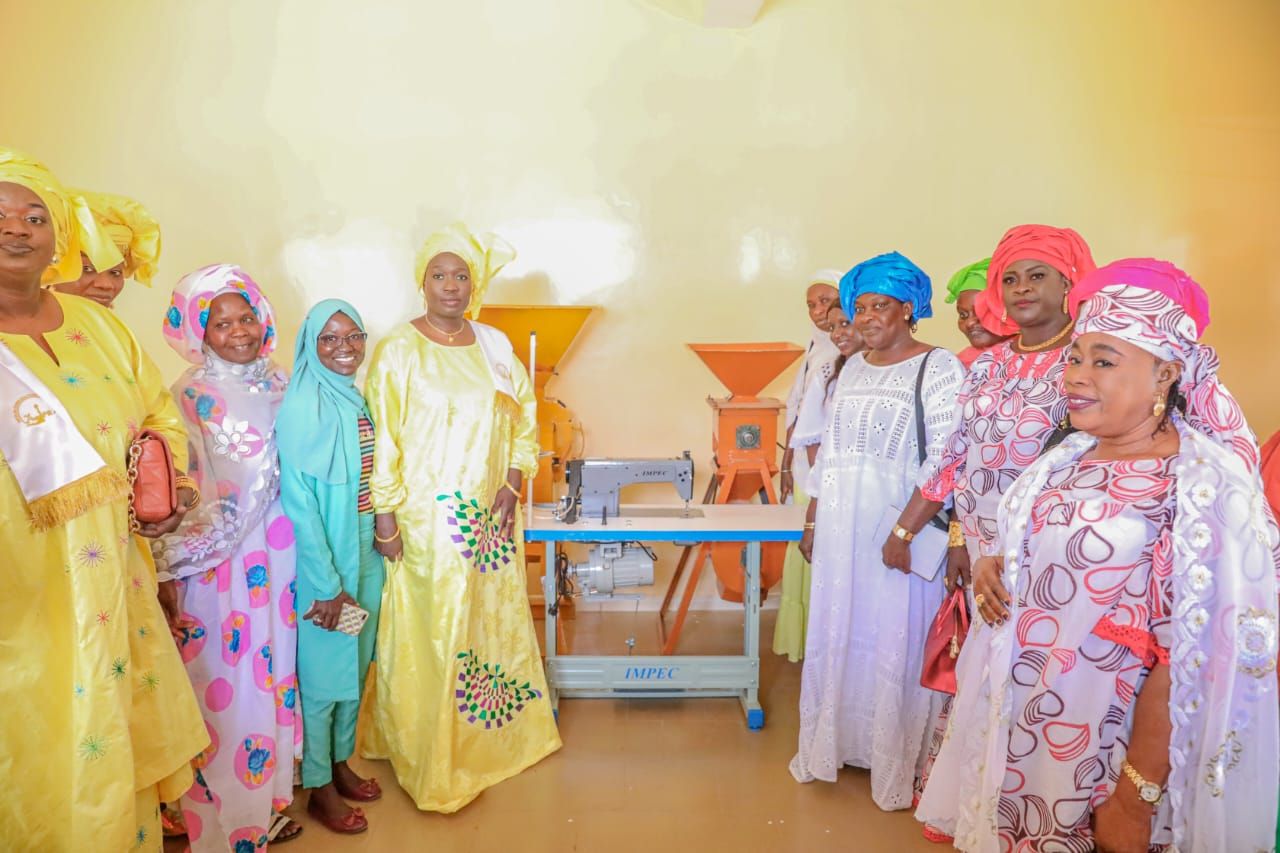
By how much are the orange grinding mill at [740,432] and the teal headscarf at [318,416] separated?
1.84m

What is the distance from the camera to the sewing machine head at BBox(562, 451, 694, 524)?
3432mm

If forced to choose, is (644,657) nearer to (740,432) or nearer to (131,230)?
(740,432)

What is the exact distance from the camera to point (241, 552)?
2391 mm

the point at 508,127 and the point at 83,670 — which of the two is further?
the point at 508,127

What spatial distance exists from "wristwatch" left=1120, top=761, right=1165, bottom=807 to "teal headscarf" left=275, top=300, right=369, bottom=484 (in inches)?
83.6

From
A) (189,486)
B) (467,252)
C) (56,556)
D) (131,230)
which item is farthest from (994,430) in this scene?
(131,230)

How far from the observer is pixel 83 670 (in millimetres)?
1711

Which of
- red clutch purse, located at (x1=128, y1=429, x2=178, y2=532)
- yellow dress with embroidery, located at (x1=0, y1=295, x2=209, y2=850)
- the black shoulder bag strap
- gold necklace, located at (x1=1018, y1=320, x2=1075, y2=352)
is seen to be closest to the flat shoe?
yellow dress with embroidery, located at (x1=0, y1=295, x2=209, y2=850)

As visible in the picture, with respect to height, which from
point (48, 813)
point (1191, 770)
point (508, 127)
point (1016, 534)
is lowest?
point (48, 813)

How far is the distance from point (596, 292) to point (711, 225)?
0.75 m

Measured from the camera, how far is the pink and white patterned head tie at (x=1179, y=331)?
4.94 feet

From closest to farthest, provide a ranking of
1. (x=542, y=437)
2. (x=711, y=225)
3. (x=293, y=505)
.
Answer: (x=293, y=505) < (x=542, y=437) < (x=711, y=225)

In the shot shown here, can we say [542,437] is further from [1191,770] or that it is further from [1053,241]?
[1191,770]

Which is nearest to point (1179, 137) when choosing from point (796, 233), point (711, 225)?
point (796, 233)
